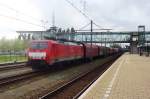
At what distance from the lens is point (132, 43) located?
131500 millimetres

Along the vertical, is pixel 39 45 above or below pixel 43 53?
above

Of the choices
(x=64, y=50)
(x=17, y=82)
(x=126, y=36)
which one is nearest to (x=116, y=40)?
(x=126, y=36)

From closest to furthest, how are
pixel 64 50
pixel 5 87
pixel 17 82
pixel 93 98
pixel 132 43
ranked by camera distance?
1. pixel 93 98
2. pixel 5 87
3. pixel 17 82
4. pixel 64 50
5. pixel 132 43

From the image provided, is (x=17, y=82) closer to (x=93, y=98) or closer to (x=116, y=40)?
(x=93, y=98)

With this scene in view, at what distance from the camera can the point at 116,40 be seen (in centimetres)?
13412

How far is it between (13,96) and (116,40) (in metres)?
120

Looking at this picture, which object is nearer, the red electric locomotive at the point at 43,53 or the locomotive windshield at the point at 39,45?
the red electric locomotive at the point at 43,53

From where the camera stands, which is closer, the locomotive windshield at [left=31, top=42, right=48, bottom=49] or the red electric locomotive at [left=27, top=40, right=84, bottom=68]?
the red electric locomotive at [left=27, top=40, right=84, bottom=68]

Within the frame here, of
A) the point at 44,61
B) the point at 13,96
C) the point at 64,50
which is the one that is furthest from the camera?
the point at 64,50

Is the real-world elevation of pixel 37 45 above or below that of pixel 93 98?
above

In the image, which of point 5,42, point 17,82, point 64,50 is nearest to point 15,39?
point 5,42

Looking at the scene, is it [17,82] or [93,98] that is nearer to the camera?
[93,98]

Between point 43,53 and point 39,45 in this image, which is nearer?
point 43,53

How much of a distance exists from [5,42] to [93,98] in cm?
12470
